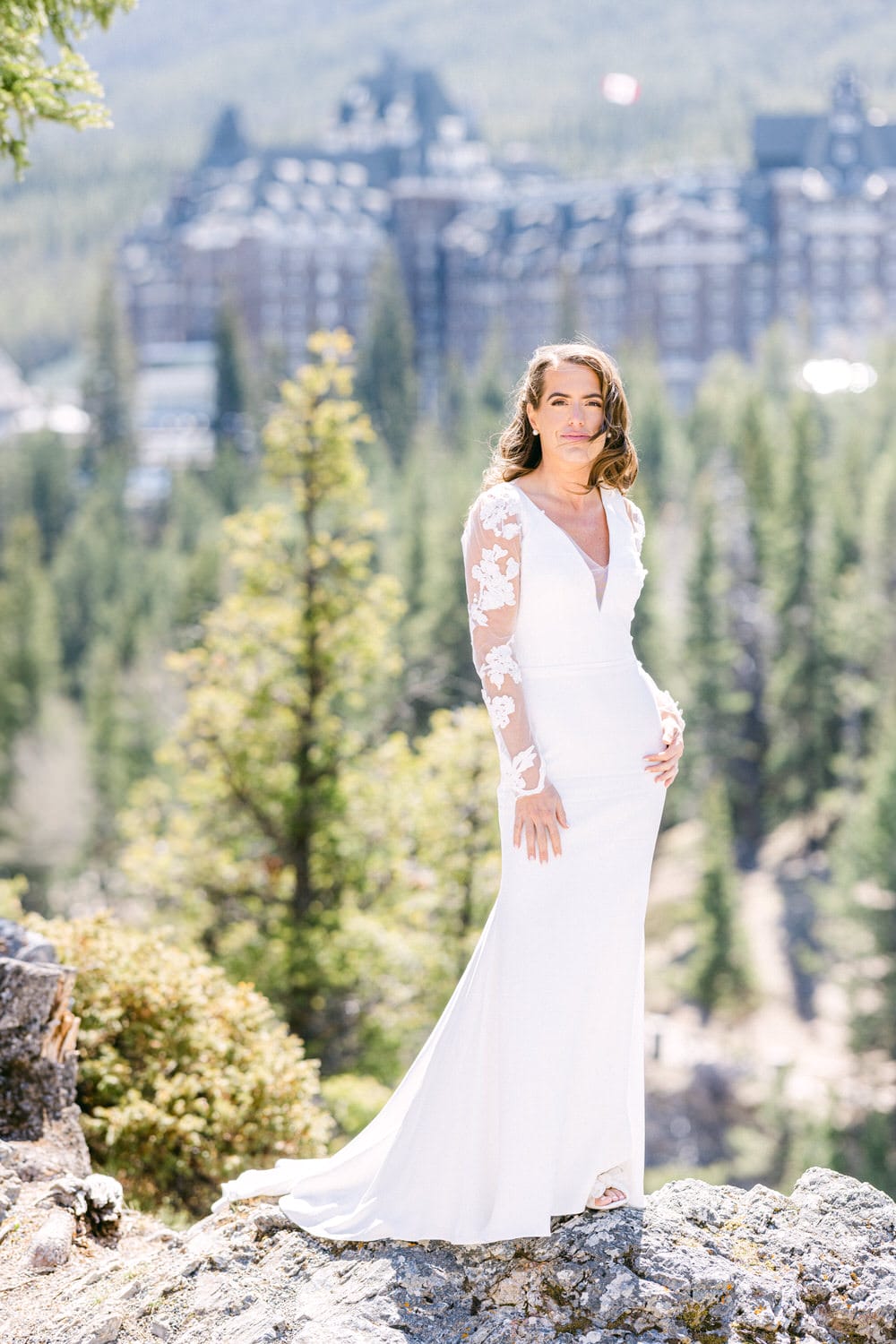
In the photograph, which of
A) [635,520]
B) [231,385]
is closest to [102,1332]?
[635,520]

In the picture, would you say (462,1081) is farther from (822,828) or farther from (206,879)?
(822,828)

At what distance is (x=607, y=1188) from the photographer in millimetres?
4387

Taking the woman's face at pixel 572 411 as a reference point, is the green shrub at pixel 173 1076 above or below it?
below

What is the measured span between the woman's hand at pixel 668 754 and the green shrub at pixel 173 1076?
9.36ft

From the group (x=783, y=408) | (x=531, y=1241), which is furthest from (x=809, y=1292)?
(x=783, y=408)

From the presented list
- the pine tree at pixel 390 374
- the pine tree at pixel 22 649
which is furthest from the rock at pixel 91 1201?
the pine tree at pixel 390 374

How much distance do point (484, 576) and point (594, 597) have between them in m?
0.32

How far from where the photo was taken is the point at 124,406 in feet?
257

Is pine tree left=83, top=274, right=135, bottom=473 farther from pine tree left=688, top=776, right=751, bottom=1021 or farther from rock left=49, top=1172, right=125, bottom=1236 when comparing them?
rock left=49, top=1172, right=125, bottom=1236

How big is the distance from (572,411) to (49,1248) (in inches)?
114

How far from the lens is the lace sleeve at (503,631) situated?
165 inches

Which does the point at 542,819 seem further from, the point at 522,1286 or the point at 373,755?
the point at 373,755

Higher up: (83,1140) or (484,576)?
(484,576)

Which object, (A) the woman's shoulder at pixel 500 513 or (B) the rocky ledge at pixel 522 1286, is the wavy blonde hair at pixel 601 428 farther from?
(B) the rocky ledge at pixel 522 1286
